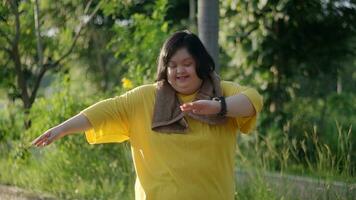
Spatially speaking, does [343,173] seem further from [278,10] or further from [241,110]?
[278,10]

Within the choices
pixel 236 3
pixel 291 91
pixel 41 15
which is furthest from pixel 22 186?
pixel 291 91

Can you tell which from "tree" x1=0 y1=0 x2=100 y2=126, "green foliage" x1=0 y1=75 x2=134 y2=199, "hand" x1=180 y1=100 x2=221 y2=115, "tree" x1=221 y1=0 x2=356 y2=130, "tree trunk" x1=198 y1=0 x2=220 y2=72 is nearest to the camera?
"hand" x1=180 y1=100 x2=221 y2=115

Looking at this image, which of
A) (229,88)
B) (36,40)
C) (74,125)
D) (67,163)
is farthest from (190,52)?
(36,40)

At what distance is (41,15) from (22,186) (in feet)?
8.09

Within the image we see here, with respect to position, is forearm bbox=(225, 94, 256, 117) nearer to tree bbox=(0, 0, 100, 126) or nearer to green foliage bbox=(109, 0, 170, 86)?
green foliage bbox=(109, 0, 170, 86)

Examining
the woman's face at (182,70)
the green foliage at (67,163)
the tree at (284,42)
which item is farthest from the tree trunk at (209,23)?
the tree at (284,42)

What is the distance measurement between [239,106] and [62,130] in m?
0.84

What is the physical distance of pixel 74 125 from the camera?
3.24 m

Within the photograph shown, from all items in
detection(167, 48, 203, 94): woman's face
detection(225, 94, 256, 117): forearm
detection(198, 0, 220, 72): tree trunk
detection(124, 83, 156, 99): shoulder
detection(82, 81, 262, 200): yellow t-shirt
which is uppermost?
detection(198, 0, 220, 72): tree trunk

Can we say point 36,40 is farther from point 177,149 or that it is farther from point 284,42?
point 177,149

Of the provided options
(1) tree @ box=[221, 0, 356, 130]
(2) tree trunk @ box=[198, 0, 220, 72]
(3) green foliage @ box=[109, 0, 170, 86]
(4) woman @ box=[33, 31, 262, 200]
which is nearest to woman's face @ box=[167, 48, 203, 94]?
(4) woman @ box=[33, 31, 262, 200]

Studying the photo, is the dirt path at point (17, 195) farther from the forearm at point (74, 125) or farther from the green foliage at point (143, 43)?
the forearm at point (74, 125)

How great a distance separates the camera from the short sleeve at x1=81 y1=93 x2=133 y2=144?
3.29 meters

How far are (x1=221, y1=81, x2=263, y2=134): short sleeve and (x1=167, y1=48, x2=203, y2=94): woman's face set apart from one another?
0.57 ft
